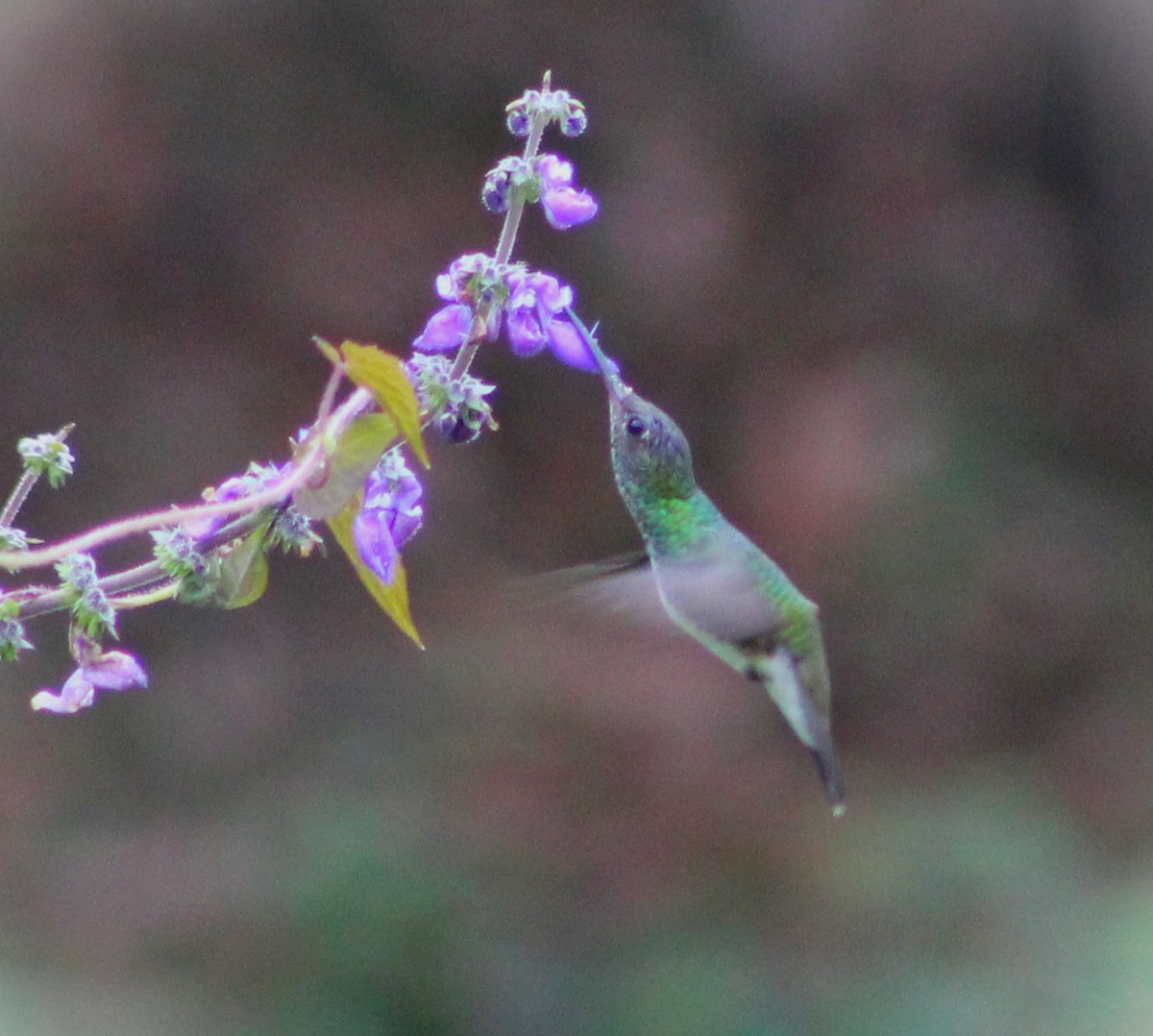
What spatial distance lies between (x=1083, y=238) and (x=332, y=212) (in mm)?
Result: 2489

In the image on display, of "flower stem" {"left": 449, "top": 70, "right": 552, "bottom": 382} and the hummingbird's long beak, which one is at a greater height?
the hummingbird's long beak

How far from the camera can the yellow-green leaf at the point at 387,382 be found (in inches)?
52.1

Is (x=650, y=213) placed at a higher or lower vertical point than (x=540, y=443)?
higher

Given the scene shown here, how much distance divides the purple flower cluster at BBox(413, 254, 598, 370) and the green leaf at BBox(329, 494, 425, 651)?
0.23 m

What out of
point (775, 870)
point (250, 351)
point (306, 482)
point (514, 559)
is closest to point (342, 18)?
point (250, 351)

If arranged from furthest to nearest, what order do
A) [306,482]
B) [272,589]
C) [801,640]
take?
[272,589] < [801,640] < [306,482]

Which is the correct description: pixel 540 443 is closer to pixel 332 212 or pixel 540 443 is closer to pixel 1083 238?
pixel 332 212

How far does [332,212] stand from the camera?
4.58m

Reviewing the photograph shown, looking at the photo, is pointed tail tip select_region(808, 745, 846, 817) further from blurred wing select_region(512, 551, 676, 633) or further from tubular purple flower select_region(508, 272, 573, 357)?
tubular purple flower select_region(508, 272, 573, 357)

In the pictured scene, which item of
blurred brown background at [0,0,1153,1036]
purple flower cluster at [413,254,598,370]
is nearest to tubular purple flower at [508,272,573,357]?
purple flower cluster at [413,254,598,370]

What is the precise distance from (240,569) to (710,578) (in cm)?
85

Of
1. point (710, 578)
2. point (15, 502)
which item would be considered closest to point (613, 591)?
point (710, 578)

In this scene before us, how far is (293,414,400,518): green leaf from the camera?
138 cm

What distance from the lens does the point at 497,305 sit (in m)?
1.56
